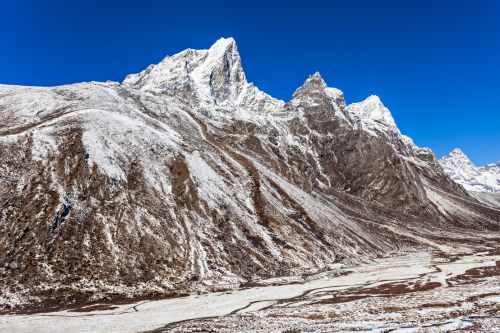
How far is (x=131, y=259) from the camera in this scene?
205 feet

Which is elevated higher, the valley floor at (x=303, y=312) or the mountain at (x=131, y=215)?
the mountain at (x=131, y=215)

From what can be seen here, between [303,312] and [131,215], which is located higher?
[131,215]

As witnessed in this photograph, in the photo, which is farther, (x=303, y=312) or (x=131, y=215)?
(x=131, y=215)

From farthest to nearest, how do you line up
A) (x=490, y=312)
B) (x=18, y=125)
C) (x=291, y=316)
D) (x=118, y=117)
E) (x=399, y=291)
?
(x=118, y=117), (x=18, y=125), (x=399, y=291), (x=291, y=316), (x=490, y=312)

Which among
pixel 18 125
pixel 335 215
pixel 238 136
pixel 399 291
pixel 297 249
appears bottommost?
pixel 399 291

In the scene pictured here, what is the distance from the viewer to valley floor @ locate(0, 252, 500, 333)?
1423 inches

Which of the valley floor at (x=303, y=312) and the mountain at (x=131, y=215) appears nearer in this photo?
the valley floor at (x=303, y=312)

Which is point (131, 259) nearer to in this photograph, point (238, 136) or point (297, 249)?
Answer: point (297, 249)

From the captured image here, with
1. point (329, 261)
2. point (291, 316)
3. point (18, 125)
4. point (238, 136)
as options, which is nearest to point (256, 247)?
point (329, 261)

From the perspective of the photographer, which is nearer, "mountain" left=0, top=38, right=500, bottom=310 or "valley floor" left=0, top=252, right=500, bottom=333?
"valley floor" left=0, top=252, right=500, bottom=333

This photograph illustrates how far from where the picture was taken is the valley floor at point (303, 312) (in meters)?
36.1

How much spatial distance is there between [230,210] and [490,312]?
5509cm

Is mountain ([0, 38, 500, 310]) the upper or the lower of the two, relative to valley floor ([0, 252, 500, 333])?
upper

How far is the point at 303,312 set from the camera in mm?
42812
